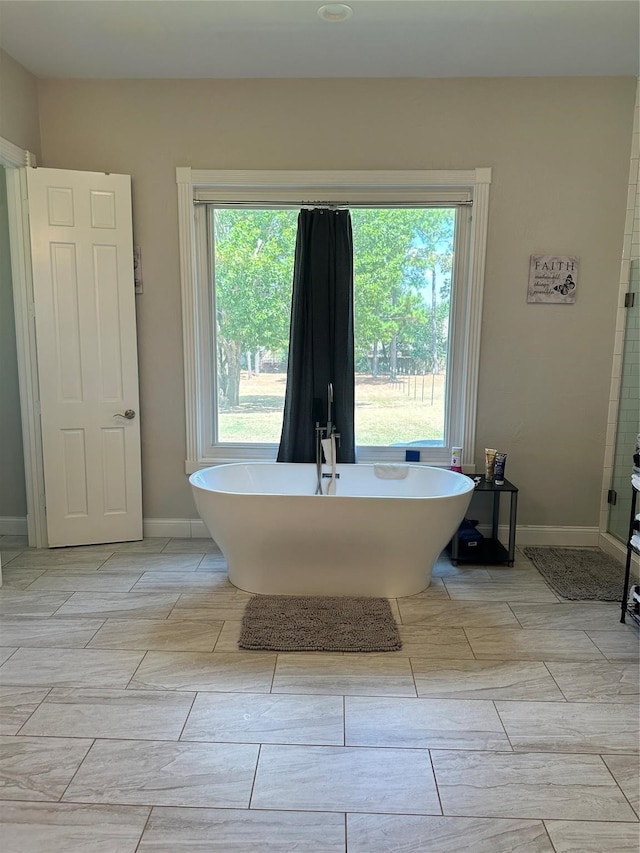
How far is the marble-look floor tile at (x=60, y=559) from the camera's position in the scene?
3.28 meters

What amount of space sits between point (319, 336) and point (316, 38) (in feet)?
5.21

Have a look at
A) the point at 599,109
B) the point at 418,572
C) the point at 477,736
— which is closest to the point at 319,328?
the point at 418,572

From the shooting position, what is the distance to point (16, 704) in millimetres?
2047

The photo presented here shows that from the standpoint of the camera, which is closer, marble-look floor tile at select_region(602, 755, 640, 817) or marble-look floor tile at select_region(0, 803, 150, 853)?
marble-look floor tile at select_region(0, 803, 150, 853)

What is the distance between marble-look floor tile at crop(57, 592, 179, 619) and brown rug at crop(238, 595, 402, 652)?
453mm

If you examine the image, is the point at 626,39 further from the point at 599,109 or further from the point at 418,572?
the point at 418,572

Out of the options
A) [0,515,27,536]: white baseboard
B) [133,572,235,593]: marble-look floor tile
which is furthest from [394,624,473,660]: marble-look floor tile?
[0,515,27,536]: white baseboard

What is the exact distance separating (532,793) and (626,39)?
3501mm

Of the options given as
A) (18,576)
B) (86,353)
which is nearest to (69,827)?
(18,576)

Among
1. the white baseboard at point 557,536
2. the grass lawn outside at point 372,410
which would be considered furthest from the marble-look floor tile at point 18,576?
the white baseboard at point 557,536

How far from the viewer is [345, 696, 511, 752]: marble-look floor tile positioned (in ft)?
6.13

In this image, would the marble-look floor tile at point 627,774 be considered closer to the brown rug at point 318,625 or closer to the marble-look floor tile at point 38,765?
the brown rug at point 318,625

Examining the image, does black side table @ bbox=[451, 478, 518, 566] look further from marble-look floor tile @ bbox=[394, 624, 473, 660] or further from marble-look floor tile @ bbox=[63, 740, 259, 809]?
marble-look floor tile @ bbox=[63, 740, 259, 809]

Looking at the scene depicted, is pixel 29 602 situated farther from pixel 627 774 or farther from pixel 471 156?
pixel 471 156
